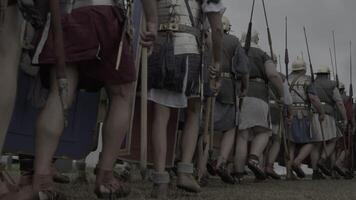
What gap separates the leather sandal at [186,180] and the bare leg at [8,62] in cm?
157

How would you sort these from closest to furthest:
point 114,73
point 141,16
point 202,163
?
point 114,73 < point 141,16 < point 202,163

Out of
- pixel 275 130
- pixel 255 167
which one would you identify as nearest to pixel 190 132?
pixel 255 167

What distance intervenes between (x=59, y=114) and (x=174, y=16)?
1274mm

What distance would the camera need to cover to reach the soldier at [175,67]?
150 inches

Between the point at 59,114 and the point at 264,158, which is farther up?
the point at 59,114

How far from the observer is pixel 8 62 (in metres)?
2.58

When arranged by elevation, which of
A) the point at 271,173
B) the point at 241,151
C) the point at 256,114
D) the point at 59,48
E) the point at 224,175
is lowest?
the point at 271,173

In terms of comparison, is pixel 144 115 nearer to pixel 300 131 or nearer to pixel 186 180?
pixel 186 180

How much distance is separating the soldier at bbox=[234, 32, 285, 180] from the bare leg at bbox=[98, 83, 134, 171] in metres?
3.64

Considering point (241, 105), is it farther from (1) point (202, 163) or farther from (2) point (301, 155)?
(2) point (301, 155)

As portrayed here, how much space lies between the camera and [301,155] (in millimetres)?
9195

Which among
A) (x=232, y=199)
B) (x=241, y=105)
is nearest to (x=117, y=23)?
(x=232, y=199)

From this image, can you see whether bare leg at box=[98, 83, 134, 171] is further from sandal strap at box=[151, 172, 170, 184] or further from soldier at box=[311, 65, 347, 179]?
soldier at box=[311, 65, 347, 179]

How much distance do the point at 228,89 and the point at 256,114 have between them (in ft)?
2.47
